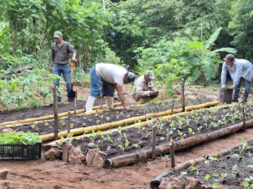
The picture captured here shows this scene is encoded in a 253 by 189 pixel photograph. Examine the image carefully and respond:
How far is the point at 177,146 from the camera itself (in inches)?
198

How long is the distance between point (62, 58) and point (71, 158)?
4.95m

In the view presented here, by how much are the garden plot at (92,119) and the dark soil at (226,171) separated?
2774 mm

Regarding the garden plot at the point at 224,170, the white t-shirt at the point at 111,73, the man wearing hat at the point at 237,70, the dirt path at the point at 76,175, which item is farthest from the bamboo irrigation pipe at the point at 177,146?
the man wearing hat at the point at 237,70

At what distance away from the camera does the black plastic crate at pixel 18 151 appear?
4.49 metres

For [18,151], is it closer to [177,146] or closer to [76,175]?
[76,175]

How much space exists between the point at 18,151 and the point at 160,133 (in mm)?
2200

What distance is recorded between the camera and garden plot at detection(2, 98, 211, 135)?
5.93m

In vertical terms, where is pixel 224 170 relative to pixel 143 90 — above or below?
below

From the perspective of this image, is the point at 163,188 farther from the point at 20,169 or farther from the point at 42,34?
the point at 42,34

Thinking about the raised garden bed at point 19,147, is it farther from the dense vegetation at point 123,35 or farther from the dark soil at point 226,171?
the dense vegetation at point 123,35

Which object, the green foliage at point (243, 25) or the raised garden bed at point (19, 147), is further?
the green foliage at point (243, 25)

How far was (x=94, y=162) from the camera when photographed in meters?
4.36

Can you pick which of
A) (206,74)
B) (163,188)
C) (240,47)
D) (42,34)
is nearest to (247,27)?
(240,47)

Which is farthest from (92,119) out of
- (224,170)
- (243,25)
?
(243,25)
